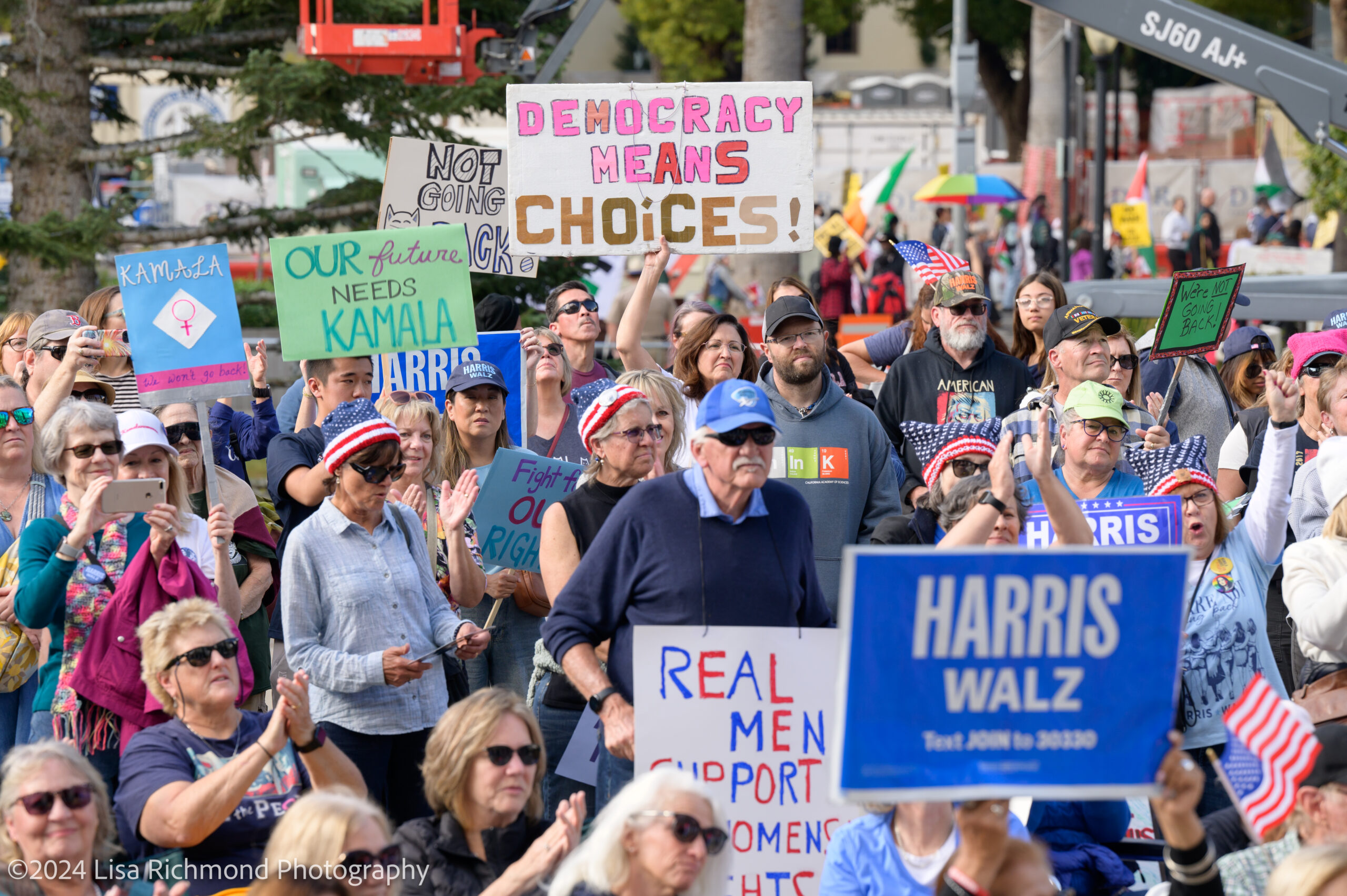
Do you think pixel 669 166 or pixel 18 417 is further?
pixel 669 166

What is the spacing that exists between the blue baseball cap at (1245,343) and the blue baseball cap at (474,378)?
381 centimetres

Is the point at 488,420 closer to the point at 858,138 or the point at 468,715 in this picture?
the point at 468,715

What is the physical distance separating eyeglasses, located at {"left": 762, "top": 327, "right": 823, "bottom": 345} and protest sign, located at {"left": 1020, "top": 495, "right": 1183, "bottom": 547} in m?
1.25

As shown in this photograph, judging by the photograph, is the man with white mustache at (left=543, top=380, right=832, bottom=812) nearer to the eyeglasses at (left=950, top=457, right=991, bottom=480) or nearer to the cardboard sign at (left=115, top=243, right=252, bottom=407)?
the eyeglasses at (left=950, top=457, right=991, bottom=480)

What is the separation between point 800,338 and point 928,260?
8.14 ft

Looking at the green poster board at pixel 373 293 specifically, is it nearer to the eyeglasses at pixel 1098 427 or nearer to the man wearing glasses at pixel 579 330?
the man wearing glasses at pixel 579 330

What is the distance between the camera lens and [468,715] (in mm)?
4098

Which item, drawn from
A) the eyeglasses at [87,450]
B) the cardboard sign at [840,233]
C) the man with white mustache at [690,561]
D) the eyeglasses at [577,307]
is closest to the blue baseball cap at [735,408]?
the man with white mustache at [690,561]

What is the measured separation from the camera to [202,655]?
4238 mm

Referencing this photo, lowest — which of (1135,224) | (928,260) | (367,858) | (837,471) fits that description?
(367,858)

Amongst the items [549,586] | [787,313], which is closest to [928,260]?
[787,313]

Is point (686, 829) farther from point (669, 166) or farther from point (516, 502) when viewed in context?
point (669, 166)

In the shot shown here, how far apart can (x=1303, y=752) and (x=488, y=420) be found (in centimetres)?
342

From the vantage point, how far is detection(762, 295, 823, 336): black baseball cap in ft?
20.1
